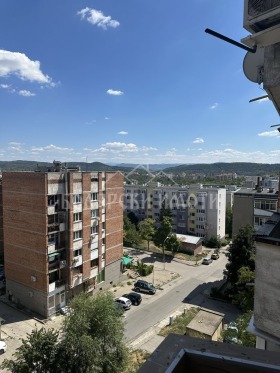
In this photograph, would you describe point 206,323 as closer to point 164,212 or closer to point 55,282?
point 55,282

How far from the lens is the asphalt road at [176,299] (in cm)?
2223

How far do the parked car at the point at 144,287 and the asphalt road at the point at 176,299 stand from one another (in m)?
0.59

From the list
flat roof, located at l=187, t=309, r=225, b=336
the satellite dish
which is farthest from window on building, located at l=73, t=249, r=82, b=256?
the satellite dish

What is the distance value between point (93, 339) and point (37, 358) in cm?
275

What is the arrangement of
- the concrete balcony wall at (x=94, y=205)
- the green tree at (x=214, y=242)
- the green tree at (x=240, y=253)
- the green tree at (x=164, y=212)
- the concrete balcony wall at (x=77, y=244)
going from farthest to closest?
1. the green tree at (x=164, y=212)
2. the green tree at (x=214, y=242)
3. the green tree at (x=240, y=253)
4. the concrete balcony wall at (x=94, y=205)
5. the concrete balcony wall at (x=77, y=244)

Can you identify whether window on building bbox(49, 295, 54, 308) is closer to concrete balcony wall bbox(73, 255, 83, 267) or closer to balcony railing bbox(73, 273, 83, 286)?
balcony railing bbox(73, 273, 83, 286)

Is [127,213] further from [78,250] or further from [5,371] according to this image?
[5,371]

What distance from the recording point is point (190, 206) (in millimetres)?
50812

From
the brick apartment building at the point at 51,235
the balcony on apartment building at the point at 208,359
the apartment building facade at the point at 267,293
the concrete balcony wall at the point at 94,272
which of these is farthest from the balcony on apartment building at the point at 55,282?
the balcony on apartment building at the point at 208,359

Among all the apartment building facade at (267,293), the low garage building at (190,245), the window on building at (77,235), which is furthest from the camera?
the low garage building at (190,245)

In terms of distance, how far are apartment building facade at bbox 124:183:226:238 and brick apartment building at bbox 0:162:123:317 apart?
88.9 feet

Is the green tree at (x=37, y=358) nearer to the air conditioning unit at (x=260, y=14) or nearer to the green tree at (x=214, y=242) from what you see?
the air conditioning unit at (x=260, y=14)

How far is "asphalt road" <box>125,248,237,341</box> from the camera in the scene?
2223 centimetres

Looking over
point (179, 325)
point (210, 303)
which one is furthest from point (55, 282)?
point (210, 303)
